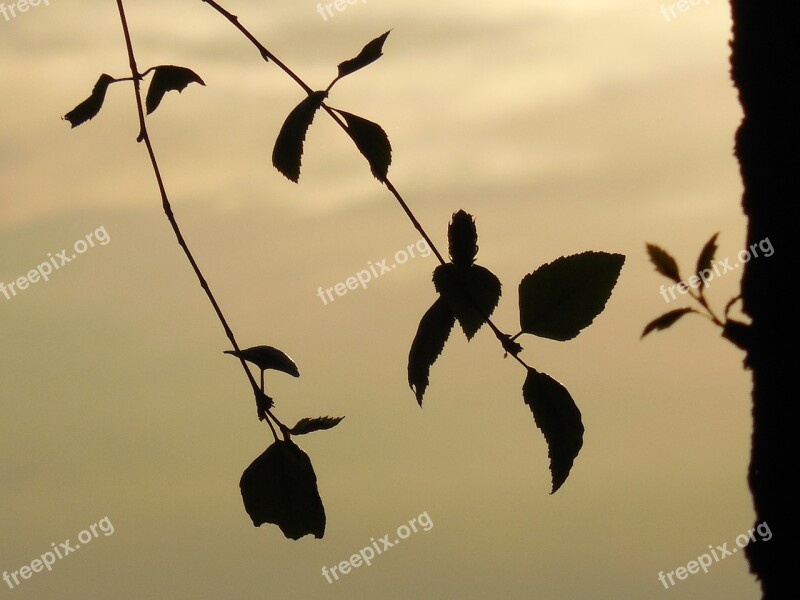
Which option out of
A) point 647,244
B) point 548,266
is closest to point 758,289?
point 647,244

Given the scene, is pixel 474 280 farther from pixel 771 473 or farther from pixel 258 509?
pixel 771 473

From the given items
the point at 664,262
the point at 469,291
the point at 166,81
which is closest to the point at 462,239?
the point at 469,291

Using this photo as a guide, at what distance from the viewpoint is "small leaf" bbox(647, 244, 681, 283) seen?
1.96 meters

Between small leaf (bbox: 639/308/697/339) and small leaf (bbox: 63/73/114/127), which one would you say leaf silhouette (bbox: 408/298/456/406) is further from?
small leaf (bbox: 639/308/697/339)

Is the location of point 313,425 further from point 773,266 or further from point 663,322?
point 663,322

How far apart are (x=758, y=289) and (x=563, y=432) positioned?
1.10 metres

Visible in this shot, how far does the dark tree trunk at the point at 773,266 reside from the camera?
1.65 m

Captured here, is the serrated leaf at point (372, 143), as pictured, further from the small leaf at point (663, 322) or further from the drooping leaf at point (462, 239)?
the small leaf at point (663, 322)

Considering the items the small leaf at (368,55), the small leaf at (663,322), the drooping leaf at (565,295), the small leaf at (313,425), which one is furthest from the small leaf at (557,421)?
the small leaf at (663,322)

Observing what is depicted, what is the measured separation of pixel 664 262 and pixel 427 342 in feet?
4.30

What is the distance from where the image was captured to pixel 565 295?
787 mm

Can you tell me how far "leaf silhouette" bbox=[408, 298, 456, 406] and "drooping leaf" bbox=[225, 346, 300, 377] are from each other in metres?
0.15

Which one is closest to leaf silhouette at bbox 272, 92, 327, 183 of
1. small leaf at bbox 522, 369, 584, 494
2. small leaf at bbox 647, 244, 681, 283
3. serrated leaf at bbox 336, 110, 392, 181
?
serrated leaf at bbox 336, 110, 392, 181

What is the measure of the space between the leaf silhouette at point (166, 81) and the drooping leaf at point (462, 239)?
0.33 metres
